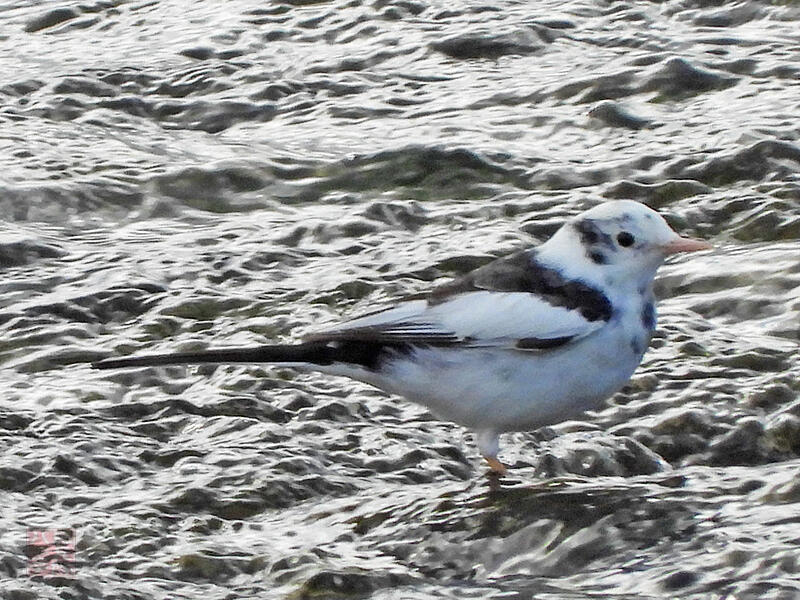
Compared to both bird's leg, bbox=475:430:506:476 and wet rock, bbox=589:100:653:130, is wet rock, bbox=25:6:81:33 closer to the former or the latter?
wet rock, bbox=589:100:653:130

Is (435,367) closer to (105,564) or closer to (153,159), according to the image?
(105,564)

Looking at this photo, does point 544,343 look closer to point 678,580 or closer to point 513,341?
point 513,341

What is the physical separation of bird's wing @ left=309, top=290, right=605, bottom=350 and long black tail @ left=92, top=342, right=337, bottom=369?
0.06 meters

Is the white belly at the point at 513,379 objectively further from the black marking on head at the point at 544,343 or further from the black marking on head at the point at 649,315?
the black marking on head at the point at 649,315

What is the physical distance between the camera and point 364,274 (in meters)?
7.07

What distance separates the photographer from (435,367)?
5.60 meters

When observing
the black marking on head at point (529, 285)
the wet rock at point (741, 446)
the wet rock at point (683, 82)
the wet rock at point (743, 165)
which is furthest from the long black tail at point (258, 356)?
the wet rock at point (683, 82)

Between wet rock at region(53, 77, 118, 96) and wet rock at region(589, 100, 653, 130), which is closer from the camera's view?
wet rock at region(589, 100, 653, 130)

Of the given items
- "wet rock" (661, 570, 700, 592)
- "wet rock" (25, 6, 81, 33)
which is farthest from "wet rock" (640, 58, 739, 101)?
"wet rock" (661, 570, 700, 592)

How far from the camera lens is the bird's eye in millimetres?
5695

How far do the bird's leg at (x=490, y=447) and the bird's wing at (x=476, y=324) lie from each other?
0.97 ft

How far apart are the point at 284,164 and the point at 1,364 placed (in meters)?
2.17

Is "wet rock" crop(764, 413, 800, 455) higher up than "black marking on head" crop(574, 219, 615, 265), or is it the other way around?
"black marking on head" crop(574, 219, 615, 265)

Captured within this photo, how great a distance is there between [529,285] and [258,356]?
0.93 metres
